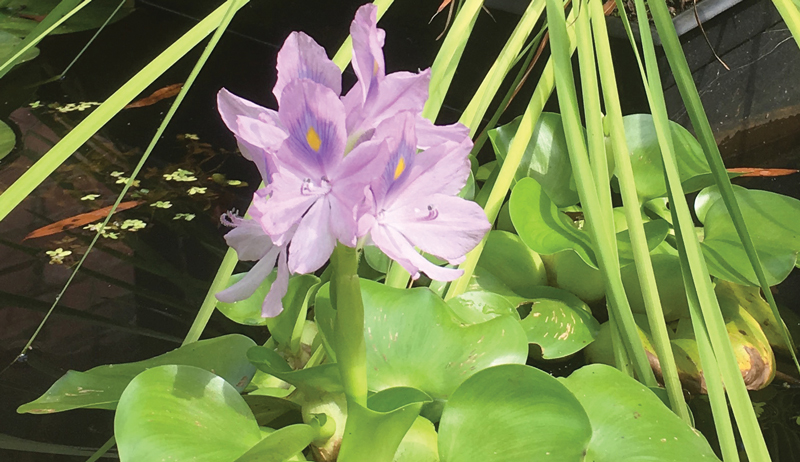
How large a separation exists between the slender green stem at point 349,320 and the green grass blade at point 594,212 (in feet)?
0.85

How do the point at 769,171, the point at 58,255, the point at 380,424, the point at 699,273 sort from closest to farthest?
the point at 380,424, the point at 699,273, the point at 58,255, the point at 769,171

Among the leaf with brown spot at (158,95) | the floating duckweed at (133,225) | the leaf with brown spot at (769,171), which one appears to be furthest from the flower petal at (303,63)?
the leaf with brown spot at (158,95)

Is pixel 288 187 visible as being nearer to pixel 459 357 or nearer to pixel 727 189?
pixel 459 357

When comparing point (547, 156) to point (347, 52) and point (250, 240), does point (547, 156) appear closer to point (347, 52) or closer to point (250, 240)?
point (347, 52)

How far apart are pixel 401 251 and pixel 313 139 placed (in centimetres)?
7

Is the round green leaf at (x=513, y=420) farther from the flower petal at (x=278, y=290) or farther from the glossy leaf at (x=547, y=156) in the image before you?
the glossy leaf at (x=547, y=156)

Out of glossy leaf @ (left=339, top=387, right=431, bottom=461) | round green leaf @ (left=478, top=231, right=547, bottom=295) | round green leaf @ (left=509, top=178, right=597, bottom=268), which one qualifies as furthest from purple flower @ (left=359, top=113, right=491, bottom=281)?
round green leaf @ (left=478, top=231, right=547, bottom=295)

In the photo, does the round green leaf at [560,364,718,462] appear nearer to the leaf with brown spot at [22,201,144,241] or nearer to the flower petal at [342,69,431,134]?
the flower petal at [342,69,431,134]

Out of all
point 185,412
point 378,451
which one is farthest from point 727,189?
point 185,412

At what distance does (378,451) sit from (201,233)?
680 mm

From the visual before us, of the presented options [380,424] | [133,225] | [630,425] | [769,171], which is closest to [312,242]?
[380,424]

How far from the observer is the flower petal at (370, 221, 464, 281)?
11.6 inches

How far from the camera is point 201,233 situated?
1.01 m

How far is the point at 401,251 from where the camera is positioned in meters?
0.30
